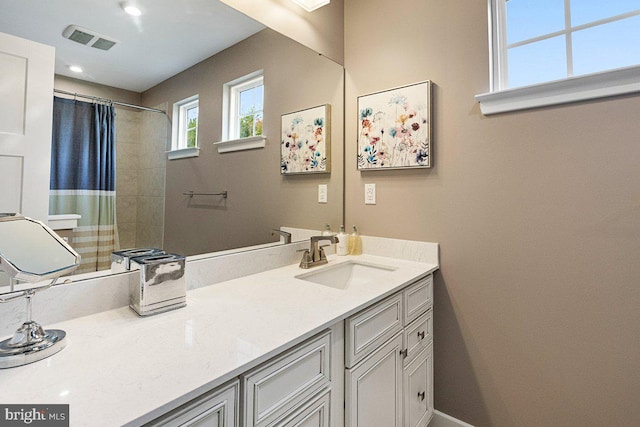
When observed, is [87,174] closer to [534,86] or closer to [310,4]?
[310,4]

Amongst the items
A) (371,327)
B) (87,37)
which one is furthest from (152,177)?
(371,327)

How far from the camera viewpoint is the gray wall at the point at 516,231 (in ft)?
3.86

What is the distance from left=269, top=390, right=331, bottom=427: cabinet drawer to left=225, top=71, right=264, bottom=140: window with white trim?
3.68 ft

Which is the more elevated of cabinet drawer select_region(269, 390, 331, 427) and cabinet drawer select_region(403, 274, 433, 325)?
cabinet drawer select_region(403, 274, 433, 325)

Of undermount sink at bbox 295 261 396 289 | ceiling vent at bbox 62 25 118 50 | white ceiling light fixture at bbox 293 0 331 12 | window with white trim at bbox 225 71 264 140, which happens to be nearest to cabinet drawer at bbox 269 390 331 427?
undermount sink at bbox 295 261 396 289

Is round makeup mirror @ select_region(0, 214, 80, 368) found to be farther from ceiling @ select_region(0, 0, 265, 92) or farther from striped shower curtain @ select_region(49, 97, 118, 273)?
ceiling @ select_region(0, 0, 265, 92)

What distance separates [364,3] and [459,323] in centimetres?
193

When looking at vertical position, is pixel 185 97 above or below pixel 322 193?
above

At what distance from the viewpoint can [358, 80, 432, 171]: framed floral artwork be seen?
5.22 feet

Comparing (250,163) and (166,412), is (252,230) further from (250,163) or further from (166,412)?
(166,412)

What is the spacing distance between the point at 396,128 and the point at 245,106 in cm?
81

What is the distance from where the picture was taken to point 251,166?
1.54 m

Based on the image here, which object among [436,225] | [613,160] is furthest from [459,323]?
[613,160]

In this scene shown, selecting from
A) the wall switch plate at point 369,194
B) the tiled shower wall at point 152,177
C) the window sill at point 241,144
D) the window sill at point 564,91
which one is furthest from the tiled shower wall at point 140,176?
the window sill at point 564,91
